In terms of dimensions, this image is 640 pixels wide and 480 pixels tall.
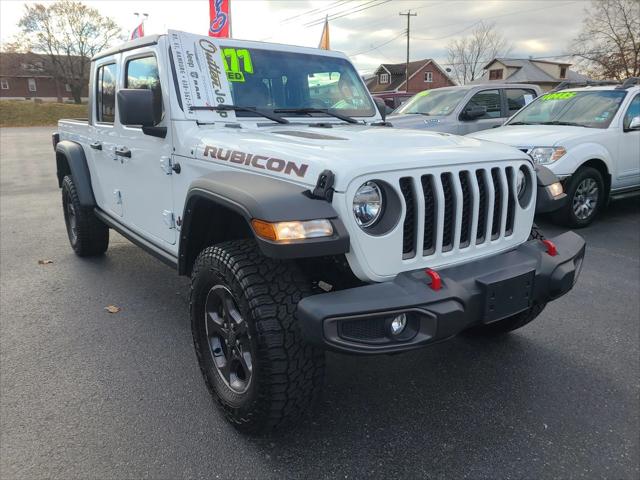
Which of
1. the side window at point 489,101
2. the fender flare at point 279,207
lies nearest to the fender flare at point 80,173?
the fender flare at point 279,207

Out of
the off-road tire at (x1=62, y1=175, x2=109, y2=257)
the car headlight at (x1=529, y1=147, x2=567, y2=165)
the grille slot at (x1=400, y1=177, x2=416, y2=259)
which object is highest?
the car headlight at (x1=529, y1=147, x2=567, y2=165)

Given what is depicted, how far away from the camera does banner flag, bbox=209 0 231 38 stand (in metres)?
8.31

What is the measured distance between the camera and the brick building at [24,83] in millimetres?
62188

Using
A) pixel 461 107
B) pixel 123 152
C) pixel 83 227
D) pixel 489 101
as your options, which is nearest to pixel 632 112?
pixel 461 107

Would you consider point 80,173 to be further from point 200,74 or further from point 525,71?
point 525,71

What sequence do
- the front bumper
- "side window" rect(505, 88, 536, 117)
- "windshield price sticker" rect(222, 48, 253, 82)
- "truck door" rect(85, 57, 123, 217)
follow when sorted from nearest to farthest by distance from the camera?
the front bumper, "windshield price sticker" rect(222, 48, 253, 82), "truck door" rect(85, 57, 123, 217), "side window" rect(505, 88, 536, 117)

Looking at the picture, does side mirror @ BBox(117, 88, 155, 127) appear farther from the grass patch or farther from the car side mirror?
the grass patch

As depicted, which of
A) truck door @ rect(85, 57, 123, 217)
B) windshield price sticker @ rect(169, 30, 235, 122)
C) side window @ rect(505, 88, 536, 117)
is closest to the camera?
windshield price sticker @ rect(169, 30, 235, 122)

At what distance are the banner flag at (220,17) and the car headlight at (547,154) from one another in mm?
5203

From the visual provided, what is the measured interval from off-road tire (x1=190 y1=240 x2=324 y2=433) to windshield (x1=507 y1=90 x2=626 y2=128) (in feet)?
19.2

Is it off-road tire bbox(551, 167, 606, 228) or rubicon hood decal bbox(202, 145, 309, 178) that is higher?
rubicon hood decal bbox(202, 145, 309, 178)

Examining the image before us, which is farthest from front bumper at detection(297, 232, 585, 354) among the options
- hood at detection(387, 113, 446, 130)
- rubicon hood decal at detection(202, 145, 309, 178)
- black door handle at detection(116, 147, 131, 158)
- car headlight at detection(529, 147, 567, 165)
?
hood at detection(387, 113, 446, 130)

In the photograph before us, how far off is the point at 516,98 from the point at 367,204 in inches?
341

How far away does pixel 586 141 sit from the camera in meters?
6.04
